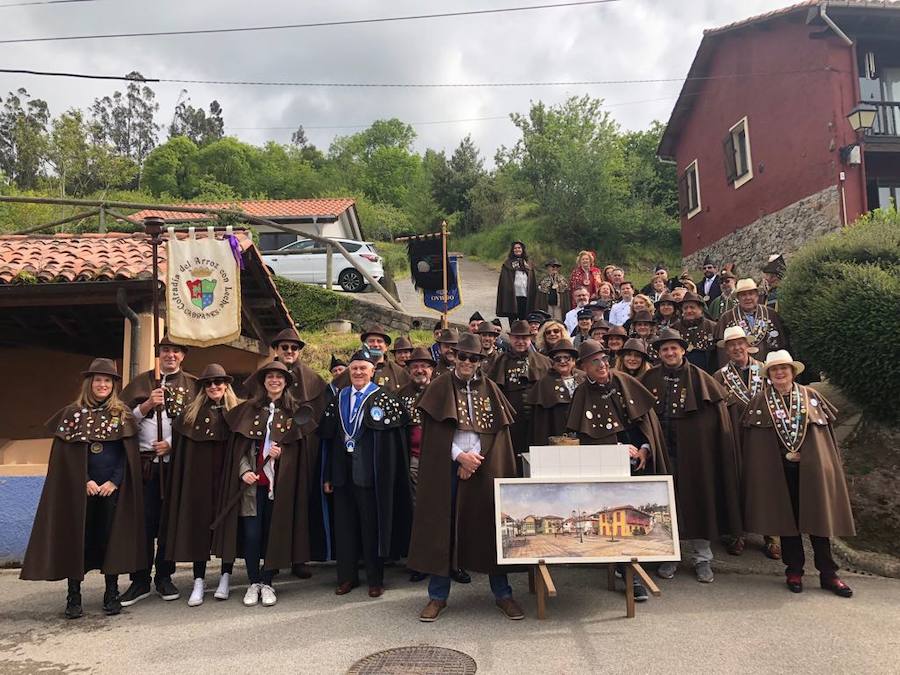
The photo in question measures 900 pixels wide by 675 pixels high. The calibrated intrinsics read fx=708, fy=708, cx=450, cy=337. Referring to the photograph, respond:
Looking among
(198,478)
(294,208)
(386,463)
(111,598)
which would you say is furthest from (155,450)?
(294,208)

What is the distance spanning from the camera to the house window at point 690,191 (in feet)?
75.2

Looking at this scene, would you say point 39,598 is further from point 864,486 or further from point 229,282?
point 864,486

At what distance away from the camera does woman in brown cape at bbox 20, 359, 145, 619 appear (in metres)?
5.58

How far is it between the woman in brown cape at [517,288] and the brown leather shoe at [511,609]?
24.4ft

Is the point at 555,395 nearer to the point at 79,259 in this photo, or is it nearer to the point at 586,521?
the point at 586,521

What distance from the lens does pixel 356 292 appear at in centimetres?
1952

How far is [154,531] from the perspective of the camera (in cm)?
613

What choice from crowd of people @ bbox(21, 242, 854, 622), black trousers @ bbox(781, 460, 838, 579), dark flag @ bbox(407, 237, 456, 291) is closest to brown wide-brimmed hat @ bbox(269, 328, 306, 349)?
crowd of people @ bbox(21, 242, 854, 622)

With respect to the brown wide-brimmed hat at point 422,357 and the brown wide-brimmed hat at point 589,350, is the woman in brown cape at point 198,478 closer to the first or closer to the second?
the brown wide-brimmed hat at point 422,357

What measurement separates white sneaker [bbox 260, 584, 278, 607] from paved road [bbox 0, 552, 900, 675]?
70mm

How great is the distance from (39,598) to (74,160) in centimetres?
3022

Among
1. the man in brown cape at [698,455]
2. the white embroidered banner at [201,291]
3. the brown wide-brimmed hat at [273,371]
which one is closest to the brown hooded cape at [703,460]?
the man in brown cape at [698,455]

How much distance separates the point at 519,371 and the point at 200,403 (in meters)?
3.05

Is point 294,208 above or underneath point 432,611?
above
